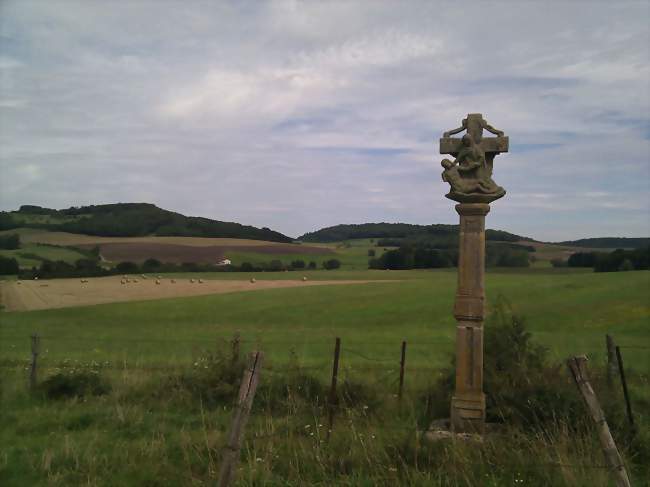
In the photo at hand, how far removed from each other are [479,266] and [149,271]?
49.9 m

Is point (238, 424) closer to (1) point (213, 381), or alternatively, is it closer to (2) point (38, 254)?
(1) point (213, 381)

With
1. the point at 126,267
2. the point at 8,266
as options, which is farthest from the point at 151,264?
the point at 8,266

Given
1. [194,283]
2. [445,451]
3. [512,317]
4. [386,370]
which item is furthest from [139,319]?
[445,451]

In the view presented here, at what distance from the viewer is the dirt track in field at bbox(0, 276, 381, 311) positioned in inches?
1516

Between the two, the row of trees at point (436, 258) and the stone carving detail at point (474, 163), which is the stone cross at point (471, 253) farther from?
the row of trees at point (436, 258)

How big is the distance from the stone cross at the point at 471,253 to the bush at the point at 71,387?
666cm

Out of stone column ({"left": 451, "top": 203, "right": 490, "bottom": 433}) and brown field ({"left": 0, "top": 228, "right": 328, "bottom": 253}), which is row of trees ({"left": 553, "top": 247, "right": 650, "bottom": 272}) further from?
stone column ({"left": 451, "top": 203, "right": 490, "bottom": 433})

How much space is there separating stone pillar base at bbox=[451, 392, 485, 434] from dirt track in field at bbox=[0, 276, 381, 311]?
3376 cm

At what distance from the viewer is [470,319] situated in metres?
8.31

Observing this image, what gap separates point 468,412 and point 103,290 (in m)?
40.0

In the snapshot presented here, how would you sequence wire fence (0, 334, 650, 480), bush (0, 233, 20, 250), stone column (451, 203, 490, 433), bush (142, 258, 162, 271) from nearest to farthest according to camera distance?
1. wire fence (0, 334, 650, 480)
2. stone column (451, 203, 490, 433)
3. bush (0, 233, 20, 250)
4. bush (142, 258, 162, 271)

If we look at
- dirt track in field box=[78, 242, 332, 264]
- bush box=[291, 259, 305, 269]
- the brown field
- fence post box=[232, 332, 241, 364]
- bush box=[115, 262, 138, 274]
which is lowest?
fence post box=[232, 332, 241, 364]

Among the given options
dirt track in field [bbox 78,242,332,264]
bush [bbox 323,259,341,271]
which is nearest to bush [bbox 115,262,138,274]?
dirt track in field [bbox 78,242,332,264]

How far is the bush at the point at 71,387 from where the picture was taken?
10.9 m
